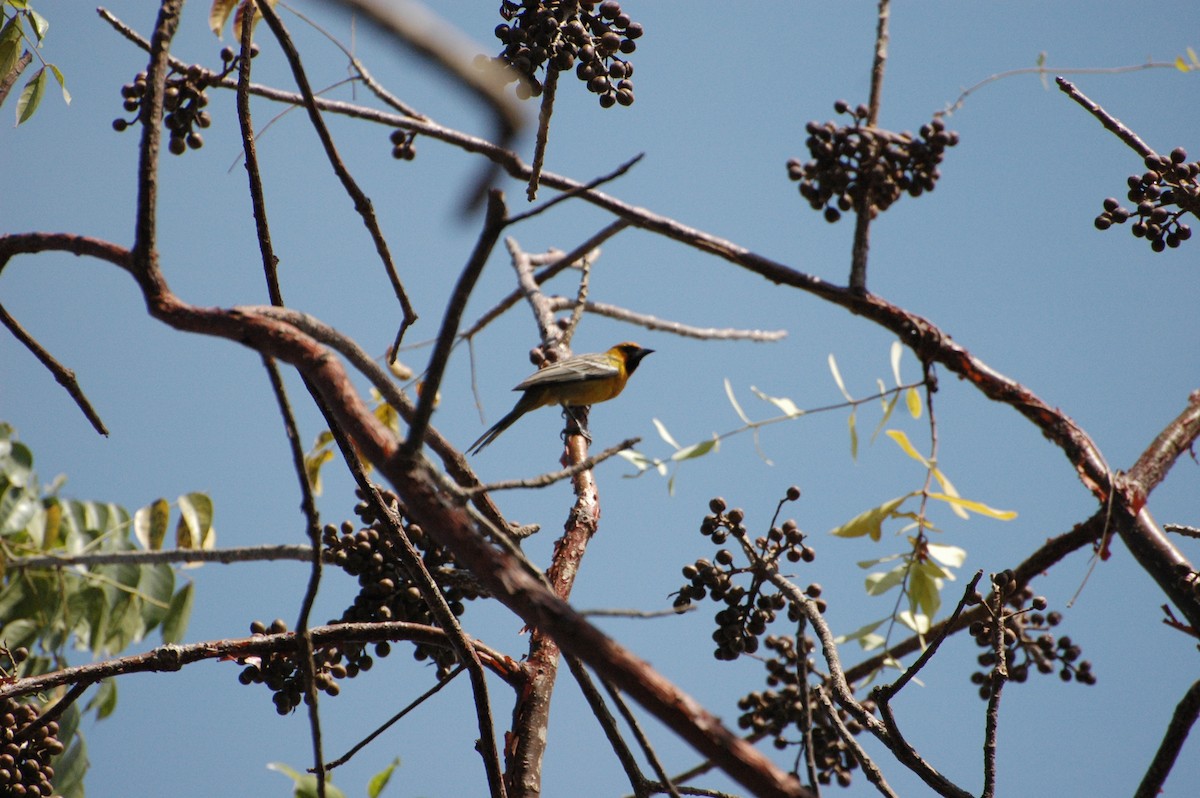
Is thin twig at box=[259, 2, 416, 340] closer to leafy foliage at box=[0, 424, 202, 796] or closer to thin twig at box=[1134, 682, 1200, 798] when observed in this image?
thin twig at box=[1134, 682, 1200, 798]

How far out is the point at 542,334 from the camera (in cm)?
465

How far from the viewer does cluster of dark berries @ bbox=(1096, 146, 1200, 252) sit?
3.12 m

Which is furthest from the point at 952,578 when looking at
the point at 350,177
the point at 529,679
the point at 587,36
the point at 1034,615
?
the point at 350,177

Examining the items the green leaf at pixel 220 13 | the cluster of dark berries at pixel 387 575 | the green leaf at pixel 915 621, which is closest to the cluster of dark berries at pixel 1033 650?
the green leaf at pixel 915 621

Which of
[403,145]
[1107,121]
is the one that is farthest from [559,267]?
[1107,121]

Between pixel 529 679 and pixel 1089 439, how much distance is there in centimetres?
220

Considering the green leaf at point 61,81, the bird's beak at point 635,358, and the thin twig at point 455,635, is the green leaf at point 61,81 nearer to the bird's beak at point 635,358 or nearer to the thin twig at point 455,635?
the thin twig at point 455,635

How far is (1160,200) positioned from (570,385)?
370cm

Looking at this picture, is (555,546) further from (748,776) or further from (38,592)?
(38,592)

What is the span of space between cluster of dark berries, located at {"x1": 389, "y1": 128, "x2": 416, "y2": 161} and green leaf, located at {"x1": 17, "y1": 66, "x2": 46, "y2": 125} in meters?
1.31

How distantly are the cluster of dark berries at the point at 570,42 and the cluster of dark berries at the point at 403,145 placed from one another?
98 cm

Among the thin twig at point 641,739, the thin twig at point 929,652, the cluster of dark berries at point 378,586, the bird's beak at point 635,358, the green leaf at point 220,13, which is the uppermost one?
the bird's beak at point 635,358

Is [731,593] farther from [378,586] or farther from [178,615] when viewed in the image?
[178,615]

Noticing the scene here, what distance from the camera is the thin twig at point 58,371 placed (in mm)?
2420
